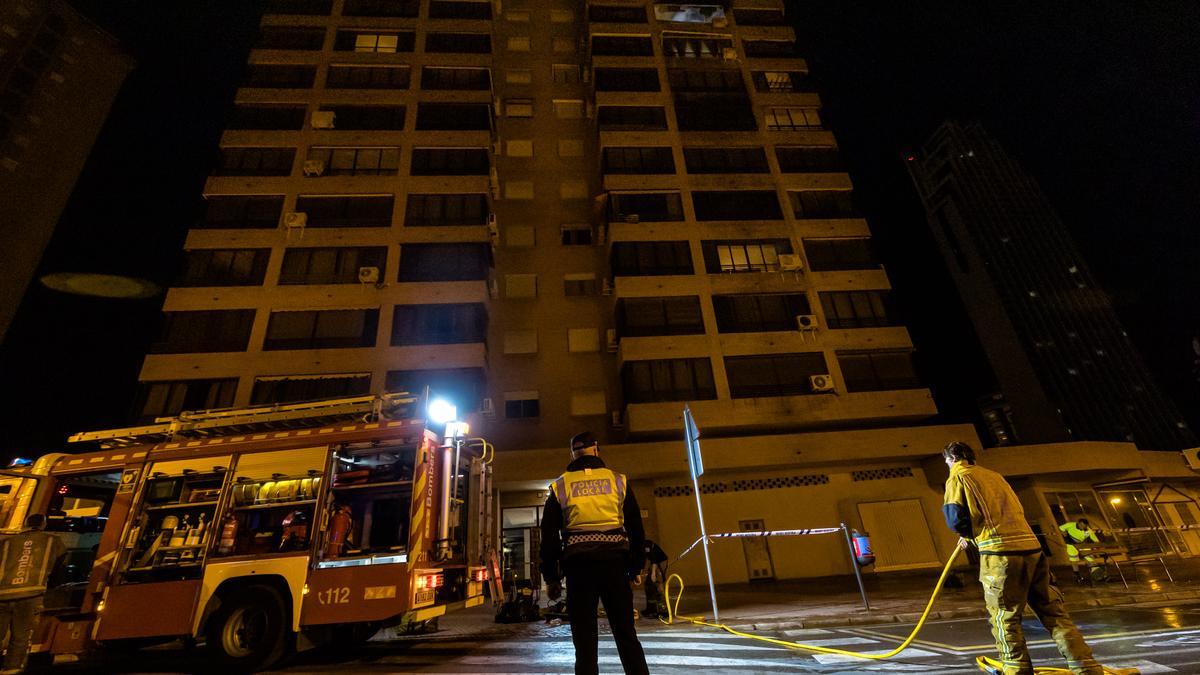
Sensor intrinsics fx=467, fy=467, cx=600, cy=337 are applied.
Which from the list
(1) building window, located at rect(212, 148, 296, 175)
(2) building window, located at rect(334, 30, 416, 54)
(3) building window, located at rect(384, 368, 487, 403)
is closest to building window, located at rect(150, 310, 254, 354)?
(3) building window, located at rect(384, 368, 487, 403)

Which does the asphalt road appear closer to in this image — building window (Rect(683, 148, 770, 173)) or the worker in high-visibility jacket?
the worker in high-visibility jacket

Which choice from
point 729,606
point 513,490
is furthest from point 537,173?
point 729,606

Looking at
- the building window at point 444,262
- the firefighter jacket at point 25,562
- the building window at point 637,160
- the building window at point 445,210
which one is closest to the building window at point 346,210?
the building window at point 445,210

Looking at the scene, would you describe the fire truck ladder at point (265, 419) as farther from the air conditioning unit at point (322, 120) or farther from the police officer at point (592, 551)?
the air conditioning unit at point (322, 120)

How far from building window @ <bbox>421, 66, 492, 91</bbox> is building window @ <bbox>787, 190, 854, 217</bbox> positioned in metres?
17.9

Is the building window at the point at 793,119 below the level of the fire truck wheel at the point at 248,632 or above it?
above

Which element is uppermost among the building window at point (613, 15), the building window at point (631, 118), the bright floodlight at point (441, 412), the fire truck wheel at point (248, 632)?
the building window at point (613, 15)

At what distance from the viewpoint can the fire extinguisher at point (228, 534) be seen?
6847 millimetres

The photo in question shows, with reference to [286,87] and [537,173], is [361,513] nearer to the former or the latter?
[537,173]

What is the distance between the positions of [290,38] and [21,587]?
2980 cm

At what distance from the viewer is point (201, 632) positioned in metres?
6.27

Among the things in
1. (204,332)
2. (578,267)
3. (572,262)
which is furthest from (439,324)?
(204,332)

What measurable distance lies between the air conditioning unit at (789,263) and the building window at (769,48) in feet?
A: 49.4

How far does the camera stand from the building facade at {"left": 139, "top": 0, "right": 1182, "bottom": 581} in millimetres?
18344
